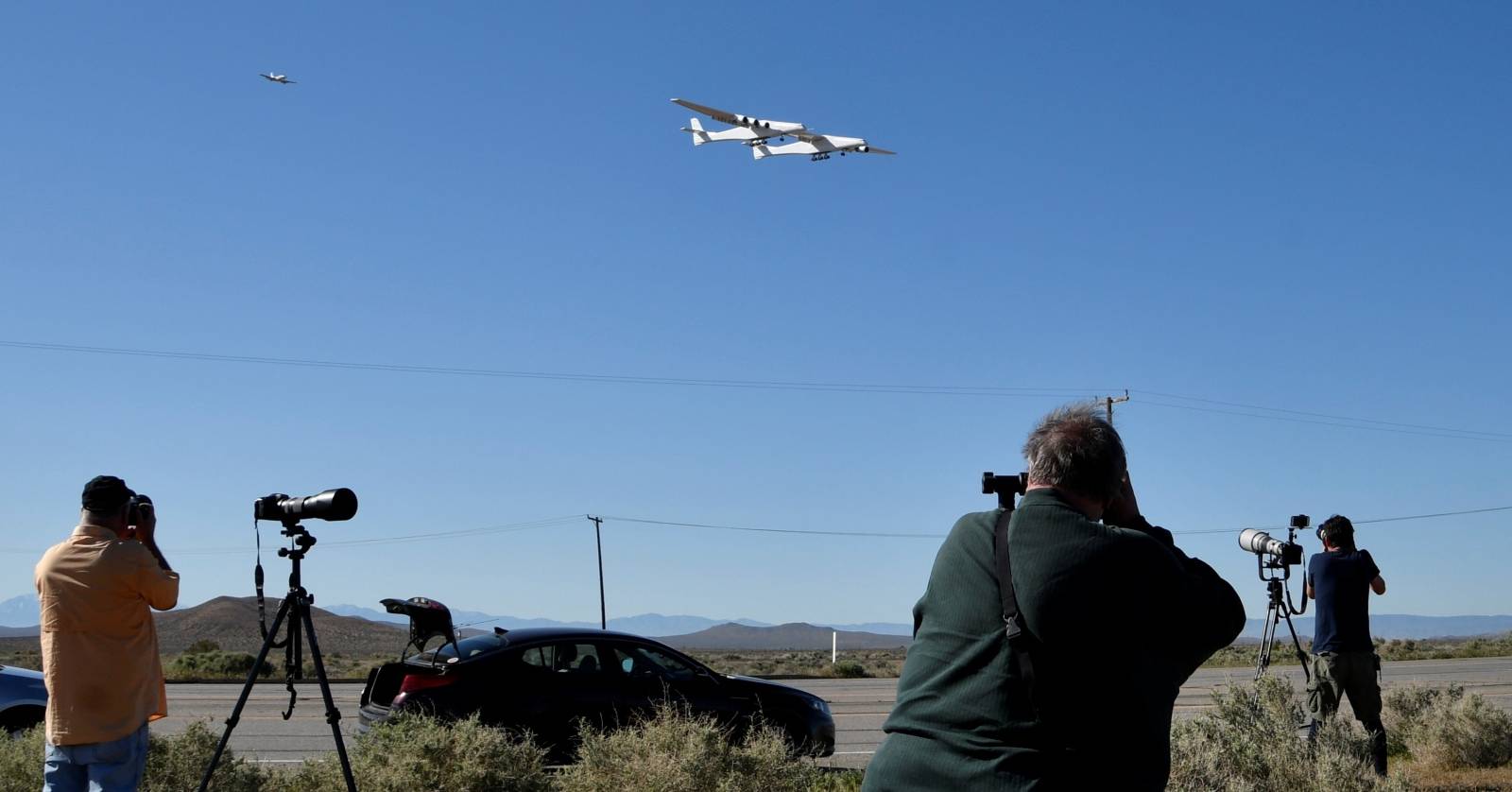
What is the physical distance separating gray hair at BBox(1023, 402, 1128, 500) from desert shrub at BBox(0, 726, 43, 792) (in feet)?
22.4

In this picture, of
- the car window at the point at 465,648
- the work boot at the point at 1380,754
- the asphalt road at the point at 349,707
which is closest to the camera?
the work boot at the point at 1380,754

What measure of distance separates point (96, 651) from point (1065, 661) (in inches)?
173

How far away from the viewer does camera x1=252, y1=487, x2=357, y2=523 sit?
693 centimetres

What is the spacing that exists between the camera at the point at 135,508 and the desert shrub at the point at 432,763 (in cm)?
237

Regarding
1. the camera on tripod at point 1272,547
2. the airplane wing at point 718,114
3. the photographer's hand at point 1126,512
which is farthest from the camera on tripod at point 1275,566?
the airplane wing at point 718,114

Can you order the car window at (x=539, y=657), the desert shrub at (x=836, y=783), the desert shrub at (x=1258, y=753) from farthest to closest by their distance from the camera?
the car window at (x=539, y=657), the desert shrub at (x=836, y=783), the desert shrub at (x=1258, y=753)

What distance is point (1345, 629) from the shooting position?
9.22 meters

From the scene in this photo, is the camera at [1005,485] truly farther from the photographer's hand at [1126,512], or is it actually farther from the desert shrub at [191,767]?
the desert shrub at [191,767]

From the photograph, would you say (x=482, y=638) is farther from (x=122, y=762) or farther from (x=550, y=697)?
(x=122, y=762)

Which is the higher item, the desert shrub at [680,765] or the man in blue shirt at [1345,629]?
the man in blue shirt at [1345,629]

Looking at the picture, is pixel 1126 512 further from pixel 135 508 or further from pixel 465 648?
pixel 465 648

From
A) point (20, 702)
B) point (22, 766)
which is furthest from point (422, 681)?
point (20, 702)

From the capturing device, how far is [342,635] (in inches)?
4195

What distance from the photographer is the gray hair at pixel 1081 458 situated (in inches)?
142
